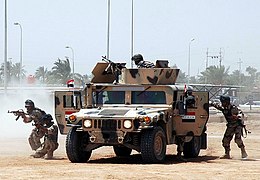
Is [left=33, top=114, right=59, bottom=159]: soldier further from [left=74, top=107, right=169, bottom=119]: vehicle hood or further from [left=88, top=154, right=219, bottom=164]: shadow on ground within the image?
[left=74, top=107, right=169, bottom=119]: vehicle hood

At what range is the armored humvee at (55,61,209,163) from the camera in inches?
605

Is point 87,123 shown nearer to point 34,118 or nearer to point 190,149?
point 34,118

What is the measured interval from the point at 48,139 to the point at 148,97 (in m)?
2.75

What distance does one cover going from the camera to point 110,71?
721 inches

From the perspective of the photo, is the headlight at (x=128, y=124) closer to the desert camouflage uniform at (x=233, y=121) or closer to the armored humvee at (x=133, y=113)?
the armored humvee at (x=133, y=113)

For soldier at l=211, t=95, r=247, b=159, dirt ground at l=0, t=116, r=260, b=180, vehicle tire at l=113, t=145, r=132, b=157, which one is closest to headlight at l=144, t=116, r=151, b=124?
dirt ground at l=0, t=116, r=260, b=180

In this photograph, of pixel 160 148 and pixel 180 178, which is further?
pixel 160 148

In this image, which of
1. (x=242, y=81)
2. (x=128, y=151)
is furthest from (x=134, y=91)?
(x=242, y=81)

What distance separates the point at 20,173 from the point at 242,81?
122m

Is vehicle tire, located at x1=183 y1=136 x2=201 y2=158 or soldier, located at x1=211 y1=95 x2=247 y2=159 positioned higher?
soldier, located at x1=211 y1=95 x2=247 y2=159

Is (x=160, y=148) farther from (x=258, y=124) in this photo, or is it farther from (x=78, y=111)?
(x=258, y=124)

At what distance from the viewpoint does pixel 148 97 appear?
17.0m

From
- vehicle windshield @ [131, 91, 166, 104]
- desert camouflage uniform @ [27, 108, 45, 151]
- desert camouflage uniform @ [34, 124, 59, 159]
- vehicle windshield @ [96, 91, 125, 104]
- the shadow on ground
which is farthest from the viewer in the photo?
desert camouflage uniform @ [27, 108, 45, 151]

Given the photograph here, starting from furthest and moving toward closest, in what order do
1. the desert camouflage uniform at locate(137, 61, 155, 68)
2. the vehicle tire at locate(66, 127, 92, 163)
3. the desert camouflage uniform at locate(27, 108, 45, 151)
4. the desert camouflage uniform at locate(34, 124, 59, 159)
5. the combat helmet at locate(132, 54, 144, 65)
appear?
the combat helmet at locate(132, 54, 144, 65)
the desert camouflage uniform at locate(137, 61, 155, 68)
the desert camouflage uniform at locate(27, 108, 45, 151)
the desert camouflage uniform at locate(34, 124, 59, 159)
the vehicle tire at locate(66, 127, 92, 163)
